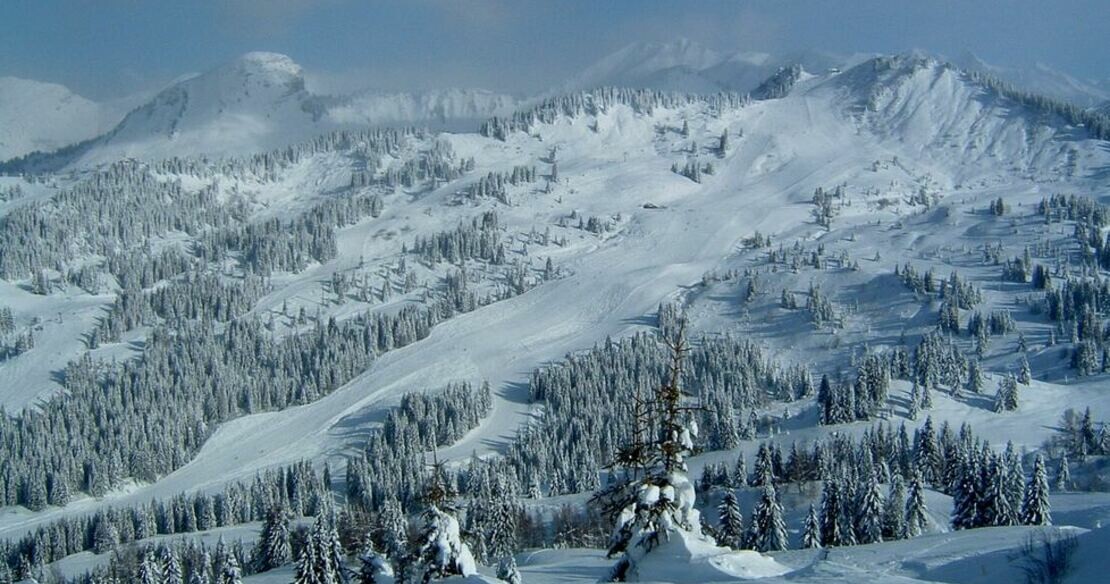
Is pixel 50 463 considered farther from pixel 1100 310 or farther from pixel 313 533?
pixel 1100 310

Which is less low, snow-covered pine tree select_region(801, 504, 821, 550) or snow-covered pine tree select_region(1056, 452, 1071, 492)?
snow-covered pine tree select_region(801, 504, 821, 550)

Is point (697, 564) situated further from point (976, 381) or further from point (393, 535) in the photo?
point (976, 381)

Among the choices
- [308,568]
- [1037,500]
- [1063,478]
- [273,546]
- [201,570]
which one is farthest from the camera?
[1063,478]

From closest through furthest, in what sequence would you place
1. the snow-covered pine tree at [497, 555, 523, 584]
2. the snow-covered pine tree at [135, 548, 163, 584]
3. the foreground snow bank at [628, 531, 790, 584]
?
the foreground snow bank at [628, 531, 790, 584]
the snow-covered pine tree at [497, 555, 523, 584]
the snow-covered pine tree at [135, 548, 163, 584]

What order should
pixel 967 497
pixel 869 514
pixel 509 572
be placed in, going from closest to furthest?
pixel 509 572 → pixel 967 497 → pixel 869 514

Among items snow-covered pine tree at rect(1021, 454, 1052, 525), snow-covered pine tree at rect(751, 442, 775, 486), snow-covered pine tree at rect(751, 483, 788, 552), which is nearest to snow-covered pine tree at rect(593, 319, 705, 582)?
snow-covered pine tree at rect(751, 483, 788, 552)

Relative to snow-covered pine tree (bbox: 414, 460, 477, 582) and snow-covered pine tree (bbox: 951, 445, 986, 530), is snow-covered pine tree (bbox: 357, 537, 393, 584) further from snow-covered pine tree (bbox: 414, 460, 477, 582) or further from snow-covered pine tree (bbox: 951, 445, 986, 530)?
snow-covered pine tree (bbox: 951, 445, 986, 530)

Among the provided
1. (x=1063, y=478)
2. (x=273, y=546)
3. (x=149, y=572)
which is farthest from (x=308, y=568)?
(x=1063, y=478)

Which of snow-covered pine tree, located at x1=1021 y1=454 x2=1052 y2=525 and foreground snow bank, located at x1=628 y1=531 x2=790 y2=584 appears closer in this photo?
foreground snow bank, located at x1=628 y1=531 x2=790 y2=584

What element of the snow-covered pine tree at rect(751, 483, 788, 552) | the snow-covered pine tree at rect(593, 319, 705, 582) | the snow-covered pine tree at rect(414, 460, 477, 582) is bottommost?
the snow-covered pine tree at rect(751, 483, 788, 552)

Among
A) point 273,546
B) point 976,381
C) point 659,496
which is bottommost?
point 273,546

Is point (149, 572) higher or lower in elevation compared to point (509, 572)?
lower

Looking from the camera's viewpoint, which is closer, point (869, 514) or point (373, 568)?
point (373, 568)

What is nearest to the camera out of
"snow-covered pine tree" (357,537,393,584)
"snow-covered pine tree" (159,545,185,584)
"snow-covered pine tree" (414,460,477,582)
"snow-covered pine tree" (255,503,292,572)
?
"snow-covered pine tree" (414,460,477,582)
